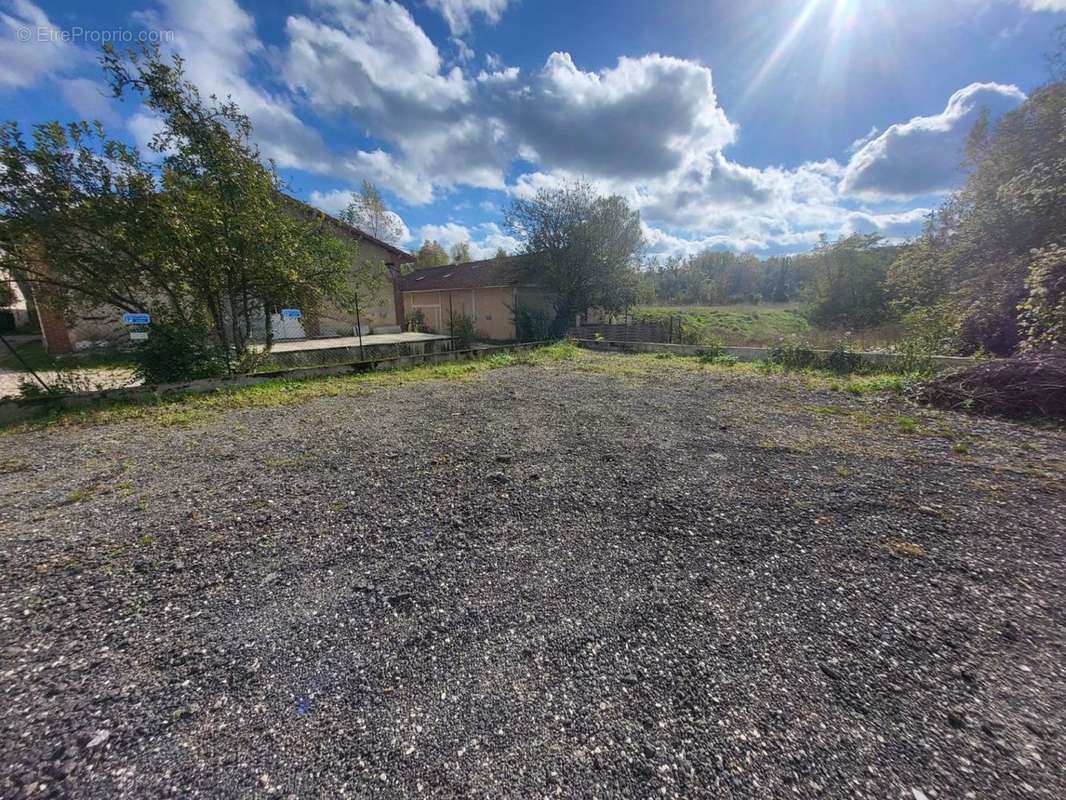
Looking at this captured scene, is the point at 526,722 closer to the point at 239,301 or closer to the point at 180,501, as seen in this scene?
the point at 180,501

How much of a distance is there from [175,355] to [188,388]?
603 millimetres

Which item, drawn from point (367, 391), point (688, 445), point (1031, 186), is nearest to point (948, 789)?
point (688, 445)

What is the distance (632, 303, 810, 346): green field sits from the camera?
43.3 ft

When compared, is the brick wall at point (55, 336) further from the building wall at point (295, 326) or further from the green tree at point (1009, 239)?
the green tree at point (1009, 239)

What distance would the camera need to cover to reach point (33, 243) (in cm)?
570

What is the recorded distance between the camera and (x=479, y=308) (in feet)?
57.4

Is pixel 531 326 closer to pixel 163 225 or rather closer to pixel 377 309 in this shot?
pixel 377 309

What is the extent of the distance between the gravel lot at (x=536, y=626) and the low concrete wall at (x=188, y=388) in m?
2.38

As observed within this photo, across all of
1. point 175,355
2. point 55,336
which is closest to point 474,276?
point 175,355

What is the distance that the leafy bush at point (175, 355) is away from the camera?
20.8ft

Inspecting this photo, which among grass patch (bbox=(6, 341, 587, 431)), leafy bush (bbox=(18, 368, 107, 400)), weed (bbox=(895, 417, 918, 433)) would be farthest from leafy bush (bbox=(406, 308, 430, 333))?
weed (bbox=(895, 417, 918, 433))

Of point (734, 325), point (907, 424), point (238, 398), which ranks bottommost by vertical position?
point (907, 424)

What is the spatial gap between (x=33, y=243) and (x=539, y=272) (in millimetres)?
13503

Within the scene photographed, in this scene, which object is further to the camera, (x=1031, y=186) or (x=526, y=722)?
(x=1031, y=186)
